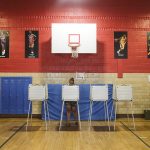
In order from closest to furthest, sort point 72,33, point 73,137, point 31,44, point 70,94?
point 73,137
point 70,94
point 72,33
point 31,44

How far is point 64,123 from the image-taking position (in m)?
9.30

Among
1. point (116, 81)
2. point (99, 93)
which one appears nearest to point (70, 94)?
point (99, 93)

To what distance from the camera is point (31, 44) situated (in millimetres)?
10414

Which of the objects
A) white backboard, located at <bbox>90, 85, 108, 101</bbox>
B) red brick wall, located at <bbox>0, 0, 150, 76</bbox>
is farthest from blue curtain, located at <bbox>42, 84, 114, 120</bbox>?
white backboard, located at <bbox>90, 85, 108, 101</bbox>

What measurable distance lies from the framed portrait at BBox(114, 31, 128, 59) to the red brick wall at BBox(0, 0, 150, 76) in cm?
12

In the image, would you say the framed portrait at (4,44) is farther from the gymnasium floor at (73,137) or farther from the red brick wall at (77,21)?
the gymnasium floor at (73,137)

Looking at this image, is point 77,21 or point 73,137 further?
point 77,21

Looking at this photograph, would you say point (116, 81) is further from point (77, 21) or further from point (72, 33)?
point (77, 21)

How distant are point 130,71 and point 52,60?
8.06 feet

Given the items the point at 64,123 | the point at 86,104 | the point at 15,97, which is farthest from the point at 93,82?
the point at 15,97

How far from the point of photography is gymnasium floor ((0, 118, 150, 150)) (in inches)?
250

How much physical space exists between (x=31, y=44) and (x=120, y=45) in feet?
9.08

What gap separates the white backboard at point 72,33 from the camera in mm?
9828

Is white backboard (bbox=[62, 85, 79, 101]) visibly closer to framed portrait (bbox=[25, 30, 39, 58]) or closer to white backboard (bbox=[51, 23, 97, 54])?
white backboard (bbox=[51, 23, 97, 54])
